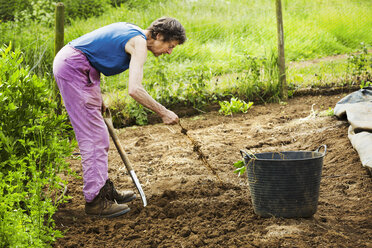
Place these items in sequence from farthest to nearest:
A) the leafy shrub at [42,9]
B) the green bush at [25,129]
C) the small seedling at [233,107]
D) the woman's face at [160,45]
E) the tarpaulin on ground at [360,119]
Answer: the leafy shrub at [42,9] → the small seedling at [233,107] → the tarpaulin on ground at [360,119] → the woman's face at [160,45] → the green bush at [25,129]

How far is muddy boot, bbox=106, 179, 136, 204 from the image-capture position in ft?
10.8

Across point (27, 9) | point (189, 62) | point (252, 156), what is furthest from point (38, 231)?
point (27, 9)

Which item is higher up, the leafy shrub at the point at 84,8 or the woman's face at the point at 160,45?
the woman's face at the point at 160,45

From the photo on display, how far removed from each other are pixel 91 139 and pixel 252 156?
112cm

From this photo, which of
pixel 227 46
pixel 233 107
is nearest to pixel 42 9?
pixel 227 46

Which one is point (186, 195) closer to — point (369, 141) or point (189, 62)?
point (369, 141)

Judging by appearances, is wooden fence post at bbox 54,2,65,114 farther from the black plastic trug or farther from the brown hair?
the black plastic trug

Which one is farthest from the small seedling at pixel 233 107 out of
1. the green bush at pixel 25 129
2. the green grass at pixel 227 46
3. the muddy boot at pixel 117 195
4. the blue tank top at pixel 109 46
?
the green bush at pixel 25 129

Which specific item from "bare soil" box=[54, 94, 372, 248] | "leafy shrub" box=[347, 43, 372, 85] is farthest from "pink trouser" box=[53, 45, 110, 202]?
"leafy shrub" box=[347, 43, 372, 85]

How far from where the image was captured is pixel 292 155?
3023 millimetres

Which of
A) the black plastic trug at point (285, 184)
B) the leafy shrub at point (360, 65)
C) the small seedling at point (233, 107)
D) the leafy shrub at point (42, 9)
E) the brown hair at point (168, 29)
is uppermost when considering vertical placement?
the brown hair at point (168, 29)

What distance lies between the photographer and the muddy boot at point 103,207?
317cm

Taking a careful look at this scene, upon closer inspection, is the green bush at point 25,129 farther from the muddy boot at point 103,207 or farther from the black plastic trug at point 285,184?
the black plastic trug at point 285,184

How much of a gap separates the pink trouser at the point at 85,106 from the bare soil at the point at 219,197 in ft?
1.33
